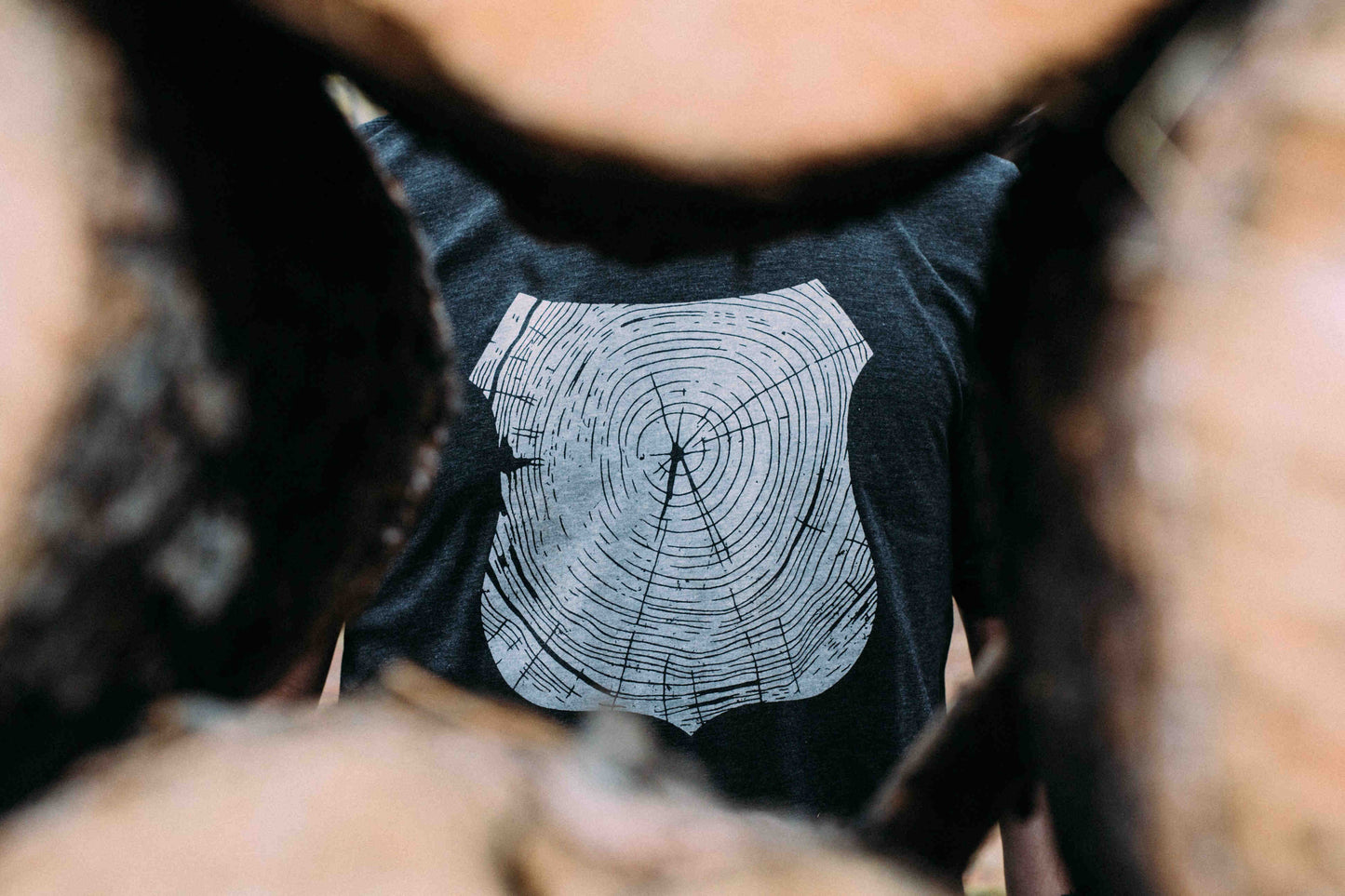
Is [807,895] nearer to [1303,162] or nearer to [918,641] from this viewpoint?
[1303,162]

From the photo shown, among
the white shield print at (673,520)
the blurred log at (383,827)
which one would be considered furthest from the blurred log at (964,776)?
the white shield print at (673,520)

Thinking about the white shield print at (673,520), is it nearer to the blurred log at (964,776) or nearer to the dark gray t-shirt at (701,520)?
the dark gray t-shirt at (701,520)

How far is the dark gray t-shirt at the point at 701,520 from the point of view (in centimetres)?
93

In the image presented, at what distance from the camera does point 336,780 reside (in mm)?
186

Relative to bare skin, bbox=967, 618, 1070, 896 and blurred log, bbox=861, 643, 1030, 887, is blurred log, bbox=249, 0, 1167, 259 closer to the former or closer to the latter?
blurred log, bbox=861, 643, 1030, 887

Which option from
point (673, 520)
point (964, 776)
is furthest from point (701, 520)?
point (964, 776)

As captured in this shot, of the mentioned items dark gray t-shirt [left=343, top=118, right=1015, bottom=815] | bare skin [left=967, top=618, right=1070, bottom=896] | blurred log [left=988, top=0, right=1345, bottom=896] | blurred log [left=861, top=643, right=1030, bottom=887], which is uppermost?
blurred log [left=988, top=0, right=1345, bottom=896]

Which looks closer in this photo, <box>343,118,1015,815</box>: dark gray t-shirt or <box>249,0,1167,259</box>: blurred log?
<box>249,0,1167,259</box>: blurred log

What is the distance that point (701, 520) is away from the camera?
36.6 inches

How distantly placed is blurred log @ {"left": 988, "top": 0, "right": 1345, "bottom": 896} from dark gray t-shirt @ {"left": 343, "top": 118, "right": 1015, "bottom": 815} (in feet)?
2.44

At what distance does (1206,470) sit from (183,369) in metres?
0.22

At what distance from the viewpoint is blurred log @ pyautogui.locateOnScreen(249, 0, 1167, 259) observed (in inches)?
6.8

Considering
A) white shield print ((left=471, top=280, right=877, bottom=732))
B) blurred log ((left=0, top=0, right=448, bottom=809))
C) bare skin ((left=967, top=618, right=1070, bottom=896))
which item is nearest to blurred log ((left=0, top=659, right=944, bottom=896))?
blurred log ((left=0, top=0, right=448, bottom=809))

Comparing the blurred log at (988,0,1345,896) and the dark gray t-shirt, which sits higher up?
the blurred log at (988,0,1345,896)
